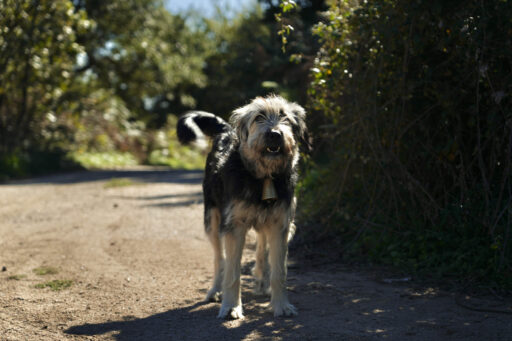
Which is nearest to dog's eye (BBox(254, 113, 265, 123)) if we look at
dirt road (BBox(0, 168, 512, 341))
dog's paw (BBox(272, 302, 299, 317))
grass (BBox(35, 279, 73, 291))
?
dog's paw (BBox(272, 302, 299, 317))

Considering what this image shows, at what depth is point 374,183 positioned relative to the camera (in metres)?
6.48

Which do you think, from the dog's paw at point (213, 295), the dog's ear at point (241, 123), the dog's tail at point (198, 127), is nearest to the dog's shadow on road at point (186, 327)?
the dog's paw at point (213, 295)

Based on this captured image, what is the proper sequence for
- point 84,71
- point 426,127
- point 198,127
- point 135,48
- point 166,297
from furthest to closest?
point 84,71 < point 135,48 < point 426,127 < point 198,127 < point 166,297

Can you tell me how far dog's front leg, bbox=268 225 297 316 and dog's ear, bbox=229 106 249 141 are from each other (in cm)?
86

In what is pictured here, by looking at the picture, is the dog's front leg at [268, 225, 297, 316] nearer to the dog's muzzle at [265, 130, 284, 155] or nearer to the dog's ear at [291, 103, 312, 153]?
the dog's muzzle at [265, 130, 284, 155]

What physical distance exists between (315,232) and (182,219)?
290 cm

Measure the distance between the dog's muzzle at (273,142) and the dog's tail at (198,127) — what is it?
104 cm

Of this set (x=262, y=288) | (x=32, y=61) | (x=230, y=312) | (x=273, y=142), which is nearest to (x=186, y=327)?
(x=230, y=312)

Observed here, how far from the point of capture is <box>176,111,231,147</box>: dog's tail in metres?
5.46

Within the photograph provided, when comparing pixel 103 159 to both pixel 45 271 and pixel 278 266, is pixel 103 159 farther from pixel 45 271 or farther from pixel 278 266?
pixel 278 266

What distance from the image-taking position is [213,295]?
510 centimetres

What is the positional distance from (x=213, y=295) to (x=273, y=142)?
68.7 inches

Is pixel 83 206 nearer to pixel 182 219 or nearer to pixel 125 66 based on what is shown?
pixel 182 219

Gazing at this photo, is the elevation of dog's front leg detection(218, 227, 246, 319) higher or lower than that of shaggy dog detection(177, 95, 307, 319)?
lower
